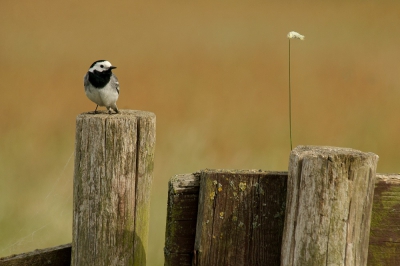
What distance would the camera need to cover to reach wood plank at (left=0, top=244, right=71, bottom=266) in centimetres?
371

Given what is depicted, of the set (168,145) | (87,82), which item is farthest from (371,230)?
(168,145)

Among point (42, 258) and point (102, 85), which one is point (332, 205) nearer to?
point (42, 258)

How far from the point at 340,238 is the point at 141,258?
113cm

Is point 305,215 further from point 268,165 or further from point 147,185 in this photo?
point 268,165

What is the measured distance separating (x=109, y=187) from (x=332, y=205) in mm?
1120

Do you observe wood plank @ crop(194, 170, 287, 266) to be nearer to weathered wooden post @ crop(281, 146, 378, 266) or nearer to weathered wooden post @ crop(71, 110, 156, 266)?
weathered wooden post @ crop(281, 146, 378, 266)

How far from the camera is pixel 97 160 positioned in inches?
132

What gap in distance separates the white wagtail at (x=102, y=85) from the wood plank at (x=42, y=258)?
4.74 ft

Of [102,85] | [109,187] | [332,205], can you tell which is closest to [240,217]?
[332,205]

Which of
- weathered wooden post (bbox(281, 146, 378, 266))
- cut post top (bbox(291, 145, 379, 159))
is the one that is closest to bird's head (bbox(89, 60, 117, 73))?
cut post top (bbox(291, 145, 379, 159))

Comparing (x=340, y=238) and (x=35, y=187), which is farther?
(x=35, y=187)

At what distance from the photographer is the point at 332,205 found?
2789 mm

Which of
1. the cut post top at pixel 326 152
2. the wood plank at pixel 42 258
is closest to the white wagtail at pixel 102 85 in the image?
the wood plank at pixel 42 258

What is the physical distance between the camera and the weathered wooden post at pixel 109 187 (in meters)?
3.36
